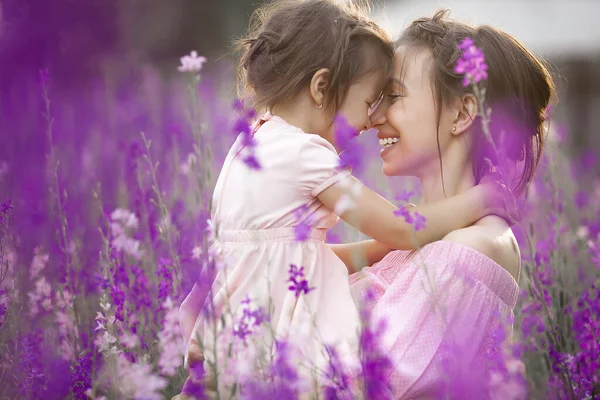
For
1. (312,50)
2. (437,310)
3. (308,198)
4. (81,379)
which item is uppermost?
(312,50)

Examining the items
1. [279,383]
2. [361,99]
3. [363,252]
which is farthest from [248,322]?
[361,99]

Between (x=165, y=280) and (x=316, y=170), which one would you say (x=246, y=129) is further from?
(x=165, y=280)

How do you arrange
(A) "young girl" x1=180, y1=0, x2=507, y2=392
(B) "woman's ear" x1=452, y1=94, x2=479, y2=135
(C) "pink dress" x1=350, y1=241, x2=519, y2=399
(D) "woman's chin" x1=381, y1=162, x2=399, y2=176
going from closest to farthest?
1. (C) "pink dress" x1=350, y1=241, x2=519, y2=399
2. (A) "young girl" x1=180, y1=0, x2=507, y2=392
3. (B) "woman's ear" x1=452, y1=94, x2=479, y2=135
4. (D) "woman's chin" x1=381, y1=162, x2=399, y2=176

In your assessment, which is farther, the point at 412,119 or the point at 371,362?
the point at 412,119

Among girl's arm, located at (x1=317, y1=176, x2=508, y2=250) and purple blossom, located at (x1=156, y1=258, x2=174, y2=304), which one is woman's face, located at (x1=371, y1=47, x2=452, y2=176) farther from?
purple blossom, located at (x1=156, y1=258, x2=174, y2=304)

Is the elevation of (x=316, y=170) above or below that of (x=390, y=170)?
above

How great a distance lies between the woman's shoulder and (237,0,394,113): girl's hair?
58 cm

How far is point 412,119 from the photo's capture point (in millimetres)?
2451

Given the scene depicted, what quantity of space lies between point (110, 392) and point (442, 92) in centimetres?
128

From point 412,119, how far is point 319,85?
0.31m

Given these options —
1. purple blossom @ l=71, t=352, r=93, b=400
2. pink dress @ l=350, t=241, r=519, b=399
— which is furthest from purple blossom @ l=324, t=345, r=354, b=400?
purple blossom @ l=71, t=352, r=93, b=400

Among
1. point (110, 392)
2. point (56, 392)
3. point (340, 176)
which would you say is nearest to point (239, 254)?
point (340, 176)

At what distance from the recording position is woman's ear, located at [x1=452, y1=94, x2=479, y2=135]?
7.93ft

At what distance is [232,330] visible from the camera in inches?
68.5
